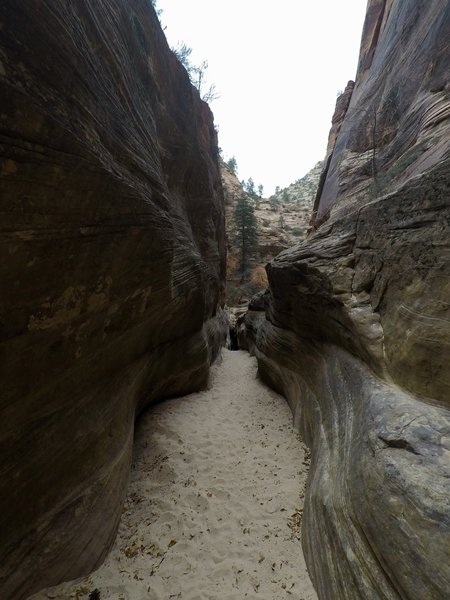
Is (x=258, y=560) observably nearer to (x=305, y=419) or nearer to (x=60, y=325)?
(x=305, y=419)

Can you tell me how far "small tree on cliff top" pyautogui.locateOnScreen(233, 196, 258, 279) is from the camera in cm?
3145

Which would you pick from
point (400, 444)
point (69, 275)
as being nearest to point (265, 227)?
point (69, 275)

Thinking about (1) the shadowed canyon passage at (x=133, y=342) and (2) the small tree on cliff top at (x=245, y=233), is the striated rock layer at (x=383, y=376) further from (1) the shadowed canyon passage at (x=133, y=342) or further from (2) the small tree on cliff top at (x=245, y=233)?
(2) the small tree on cliff top at (x=245, y=233)

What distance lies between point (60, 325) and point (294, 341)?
627 cm

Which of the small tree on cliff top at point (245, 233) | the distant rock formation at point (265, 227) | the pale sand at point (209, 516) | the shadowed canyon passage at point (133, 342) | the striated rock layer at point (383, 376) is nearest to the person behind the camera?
the striated rock layer at point (383, 376)

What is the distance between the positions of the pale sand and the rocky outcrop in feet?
1.68

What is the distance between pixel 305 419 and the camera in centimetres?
634

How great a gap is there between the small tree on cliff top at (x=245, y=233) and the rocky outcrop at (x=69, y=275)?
25.9 meters

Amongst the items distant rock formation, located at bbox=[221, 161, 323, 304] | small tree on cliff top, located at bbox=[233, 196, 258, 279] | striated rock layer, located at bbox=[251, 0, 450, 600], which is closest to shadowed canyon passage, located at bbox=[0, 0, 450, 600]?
striated rock layer, located at bbox=[251, 0, 450, 600]

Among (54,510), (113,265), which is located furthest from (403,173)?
(54,510)

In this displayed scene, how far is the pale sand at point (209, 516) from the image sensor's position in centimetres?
354

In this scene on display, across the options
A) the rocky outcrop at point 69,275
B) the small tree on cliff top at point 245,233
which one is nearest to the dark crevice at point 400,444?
the rocky outcrop at point 69,275

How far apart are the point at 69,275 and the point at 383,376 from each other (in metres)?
4.58

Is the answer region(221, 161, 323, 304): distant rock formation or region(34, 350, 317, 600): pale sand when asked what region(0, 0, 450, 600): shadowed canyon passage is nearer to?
region(34, 350, 317, 600): pale sand
